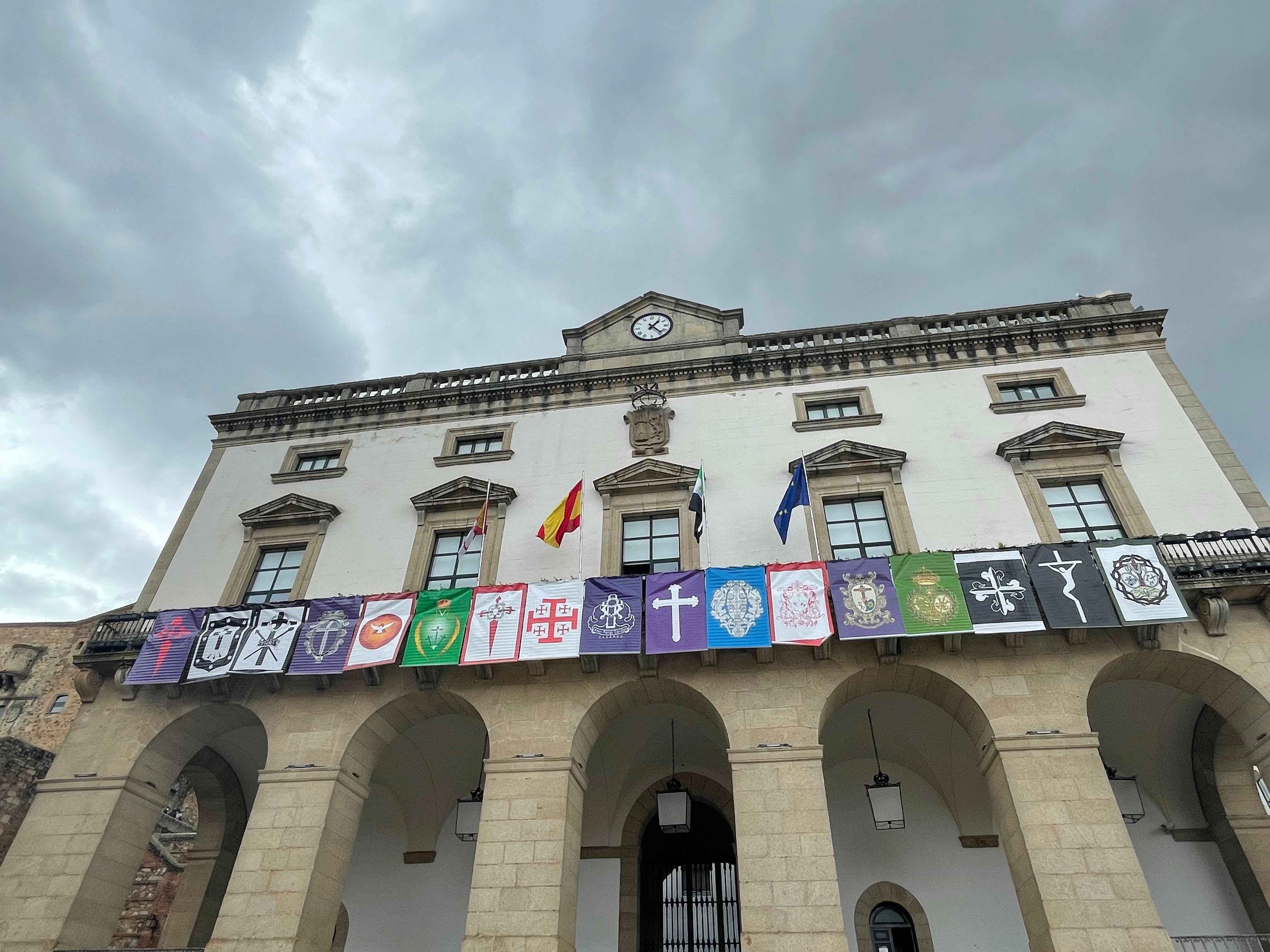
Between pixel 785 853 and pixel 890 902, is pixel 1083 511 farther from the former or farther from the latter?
pixel 785 853

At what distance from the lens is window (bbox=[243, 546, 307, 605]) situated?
17.2 metres

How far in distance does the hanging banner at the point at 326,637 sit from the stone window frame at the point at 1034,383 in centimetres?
1449

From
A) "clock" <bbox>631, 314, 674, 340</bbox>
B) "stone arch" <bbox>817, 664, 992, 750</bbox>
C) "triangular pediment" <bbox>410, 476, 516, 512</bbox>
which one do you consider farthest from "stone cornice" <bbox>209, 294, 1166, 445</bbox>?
"stone arch" <bbox>817, 664, 992, 750</bbox>

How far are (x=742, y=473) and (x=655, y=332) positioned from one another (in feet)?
20.0

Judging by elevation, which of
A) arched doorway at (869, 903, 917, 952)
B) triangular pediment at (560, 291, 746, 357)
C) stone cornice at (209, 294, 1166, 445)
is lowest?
arched doorway at (869, 903, 917, 952)

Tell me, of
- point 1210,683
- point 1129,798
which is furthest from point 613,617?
point 1129,798

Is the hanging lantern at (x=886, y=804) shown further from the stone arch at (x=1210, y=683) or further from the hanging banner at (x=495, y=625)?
the hanging banner at (x=495, y=625)

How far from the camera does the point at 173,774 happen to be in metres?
14.8

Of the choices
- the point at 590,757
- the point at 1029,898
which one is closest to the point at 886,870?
the point at 1029,898

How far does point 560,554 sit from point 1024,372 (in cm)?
1175

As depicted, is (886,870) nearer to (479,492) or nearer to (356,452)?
(479,492)

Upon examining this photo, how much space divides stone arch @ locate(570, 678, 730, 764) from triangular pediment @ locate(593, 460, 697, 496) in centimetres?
489

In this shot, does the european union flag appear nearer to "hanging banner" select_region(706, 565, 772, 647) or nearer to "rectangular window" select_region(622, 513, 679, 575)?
"hanging banner" select_region(706, 565, 772, 647)

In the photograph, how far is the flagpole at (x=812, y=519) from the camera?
14.9m
